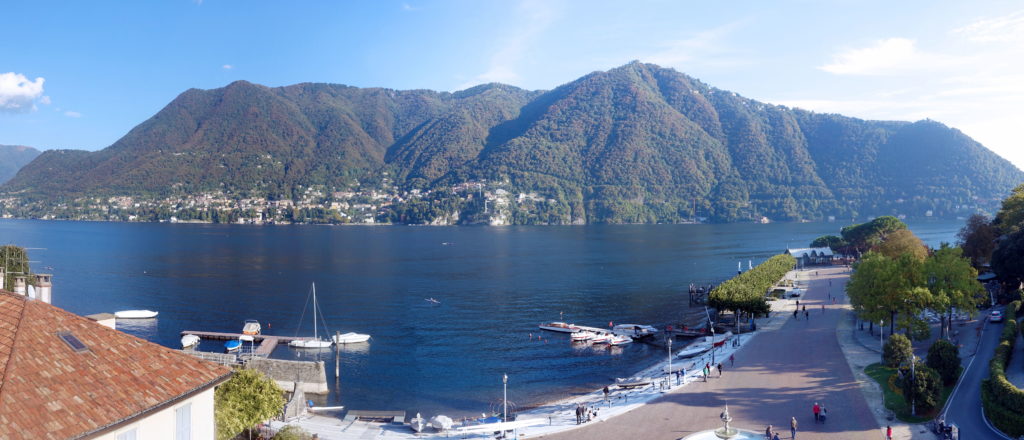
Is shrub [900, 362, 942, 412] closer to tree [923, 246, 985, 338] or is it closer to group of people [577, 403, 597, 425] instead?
tree [923, 246, 985, 338]

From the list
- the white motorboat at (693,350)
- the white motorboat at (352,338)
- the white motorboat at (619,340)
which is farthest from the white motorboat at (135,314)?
the white motorboat at (693,350)

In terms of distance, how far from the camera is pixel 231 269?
10562 cm

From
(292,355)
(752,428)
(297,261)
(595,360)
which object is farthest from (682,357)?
(297,261)

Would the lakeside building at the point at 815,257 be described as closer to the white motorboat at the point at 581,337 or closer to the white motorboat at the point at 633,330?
the white motorboat at the point at 633,330

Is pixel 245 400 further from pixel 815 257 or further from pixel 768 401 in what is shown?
pixel 815 257

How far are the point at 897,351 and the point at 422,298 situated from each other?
5564cm

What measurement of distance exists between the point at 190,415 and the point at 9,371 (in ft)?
11.7

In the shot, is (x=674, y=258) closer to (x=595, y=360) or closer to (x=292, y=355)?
(x=595, y=360)

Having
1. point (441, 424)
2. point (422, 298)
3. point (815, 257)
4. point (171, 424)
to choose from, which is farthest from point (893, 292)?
point (815, 257)

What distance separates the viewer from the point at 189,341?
52.8 m

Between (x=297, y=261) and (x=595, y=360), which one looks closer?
(x=595, y=360)

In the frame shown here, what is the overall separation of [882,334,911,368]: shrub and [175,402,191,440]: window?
1348 inches

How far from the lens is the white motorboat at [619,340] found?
54009mm

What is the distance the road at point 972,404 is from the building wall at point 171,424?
26.2m
